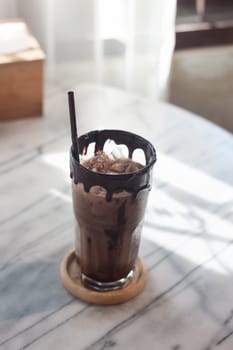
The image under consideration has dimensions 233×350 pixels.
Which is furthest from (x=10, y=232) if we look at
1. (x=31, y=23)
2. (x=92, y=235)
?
(x=31, y=23)

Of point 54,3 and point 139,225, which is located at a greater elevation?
point 54,3

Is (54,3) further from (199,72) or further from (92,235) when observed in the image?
(92,235)

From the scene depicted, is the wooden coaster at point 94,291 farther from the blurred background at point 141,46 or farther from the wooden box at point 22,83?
the blurred background at point 141,46

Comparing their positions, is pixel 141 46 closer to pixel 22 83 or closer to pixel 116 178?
pixel 22 83

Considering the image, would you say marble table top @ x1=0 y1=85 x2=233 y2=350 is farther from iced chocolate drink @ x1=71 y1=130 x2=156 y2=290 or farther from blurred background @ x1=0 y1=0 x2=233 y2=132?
blurred background @ x1=0 y1=0 x2=233 y2=132

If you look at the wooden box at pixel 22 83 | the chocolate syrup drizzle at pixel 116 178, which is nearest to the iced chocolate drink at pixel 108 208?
the chocolate syrup drizzle at pixel 116 178
